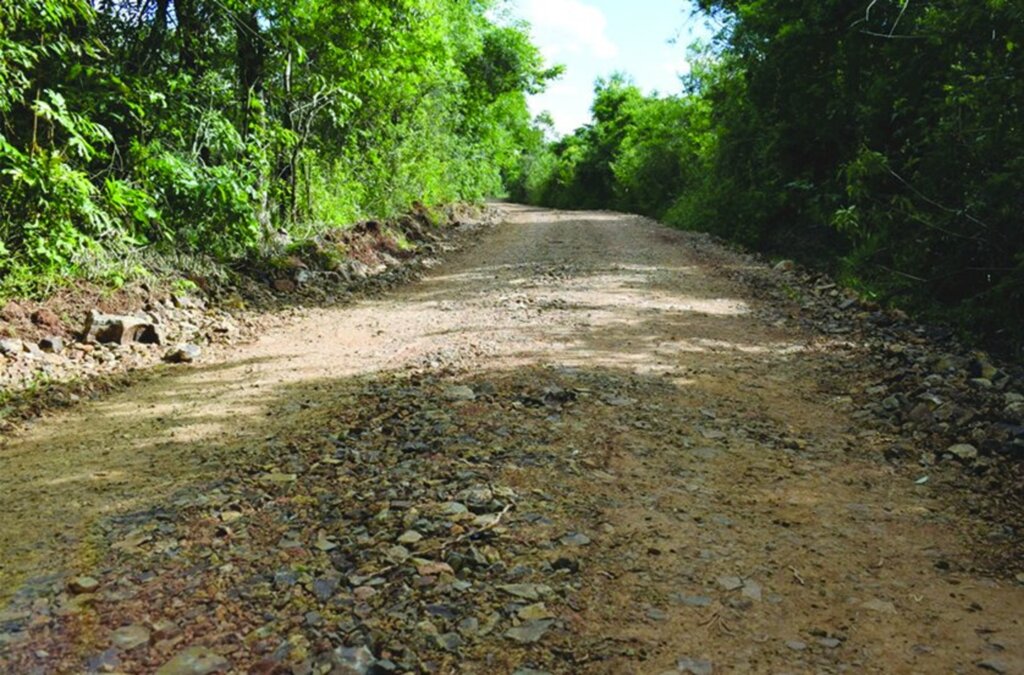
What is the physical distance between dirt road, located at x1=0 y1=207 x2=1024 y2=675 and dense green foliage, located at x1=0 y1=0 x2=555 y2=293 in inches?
76.5

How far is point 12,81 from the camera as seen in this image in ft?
19.0

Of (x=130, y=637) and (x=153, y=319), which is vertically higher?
(x=153, y=319)

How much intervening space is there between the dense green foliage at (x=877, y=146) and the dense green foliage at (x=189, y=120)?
587 cm

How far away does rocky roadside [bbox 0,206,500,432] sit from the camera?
4996 millimetres

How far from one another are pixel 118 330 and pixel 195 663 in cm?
432

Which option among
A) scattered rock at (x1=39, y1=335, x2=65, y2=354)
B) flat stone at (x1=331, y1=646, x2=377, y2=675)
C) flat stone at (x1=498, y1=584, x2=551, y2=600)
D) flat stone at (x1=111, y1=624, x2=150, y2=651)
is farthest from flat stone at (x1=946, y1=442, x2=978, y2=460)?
scattered rock at (x1=39, y1=335, x2=65, y2=354)

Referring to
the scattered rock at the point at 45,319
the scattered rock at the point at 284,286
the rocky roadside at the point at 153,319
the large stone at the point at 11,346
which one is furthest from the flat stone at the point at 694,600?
the scattered rock at the point at 284,286

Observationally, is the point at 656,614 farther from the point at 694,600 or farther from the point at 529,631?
the point at 529,631

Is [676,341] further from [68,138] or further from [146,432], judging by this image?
[68,138]

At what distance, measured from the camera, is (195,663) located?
216 cm

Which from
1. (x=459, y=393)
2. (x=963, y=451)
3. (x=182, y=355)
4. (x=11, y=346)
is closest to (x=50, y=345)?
(x=11, y=346)

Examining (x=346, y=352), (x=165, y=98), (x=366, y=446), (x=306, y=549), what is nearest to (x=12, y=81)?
(x=165, y=98)

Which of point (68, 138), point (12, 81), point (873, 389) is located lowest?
point (873, 389)

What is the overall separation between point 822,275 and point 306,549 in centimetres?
840
